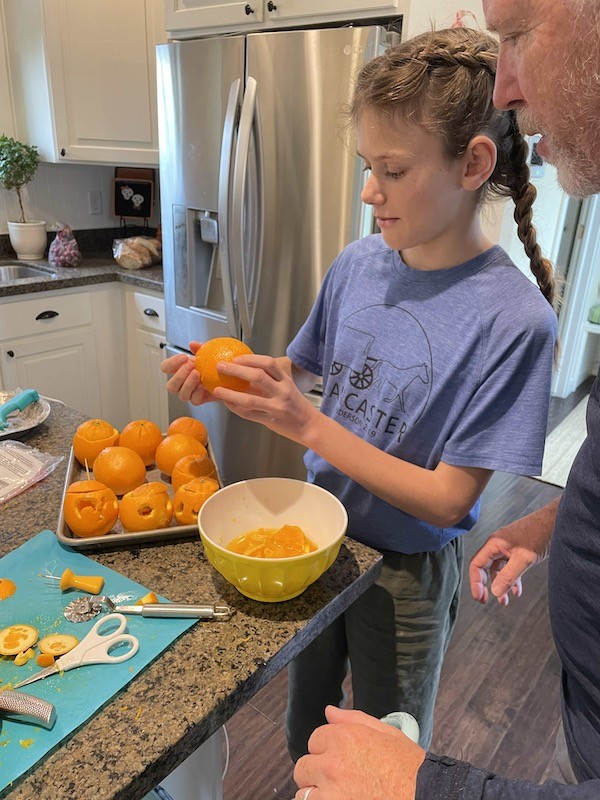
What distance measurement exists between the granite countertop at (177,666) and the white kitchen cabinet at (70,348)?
1845mm

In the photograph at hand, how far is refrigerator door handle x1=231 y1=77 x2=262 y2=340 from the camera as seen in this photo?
197 centimetres

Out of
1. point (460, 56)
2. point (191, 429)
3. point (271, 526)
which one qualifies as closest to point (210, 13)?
point (460, 56)

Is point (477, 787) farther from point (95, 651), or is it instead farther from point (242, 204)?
point (242, 204)

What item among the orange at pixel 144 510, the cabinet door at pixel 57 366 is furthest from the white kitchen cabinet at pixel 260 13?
the orange at pixel 144 510

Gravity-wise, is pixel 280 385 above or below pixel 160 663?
above

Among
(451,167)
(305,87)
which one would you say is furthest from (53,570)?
(305,87)

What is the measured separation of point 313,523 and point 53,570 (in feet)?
1.17

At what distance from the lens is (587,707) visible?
748mm

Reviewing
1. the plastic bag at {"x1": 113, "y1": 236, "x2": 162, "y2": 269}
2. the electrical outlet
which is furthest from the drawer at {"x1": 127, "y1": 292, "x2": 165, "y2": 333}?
the electrical outlet

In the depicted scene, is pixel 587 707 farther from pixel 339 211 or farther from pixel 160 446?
pixel 339 211

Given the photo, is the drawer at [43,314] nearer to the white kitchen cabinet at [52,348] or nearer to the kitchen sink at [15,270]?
the white kitchen cabinet at [52,348]

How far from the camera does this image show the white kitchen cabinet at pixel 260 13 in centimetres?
179

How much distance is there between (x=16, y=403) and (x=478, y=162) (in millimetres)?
959

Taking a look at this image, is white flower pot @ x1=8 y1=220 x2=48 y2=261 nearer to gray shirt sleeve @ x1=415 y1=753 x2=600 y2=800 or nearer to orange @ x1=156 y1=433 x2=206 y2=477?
orange @ x1=156 y1=433 x2=206 y2=477
